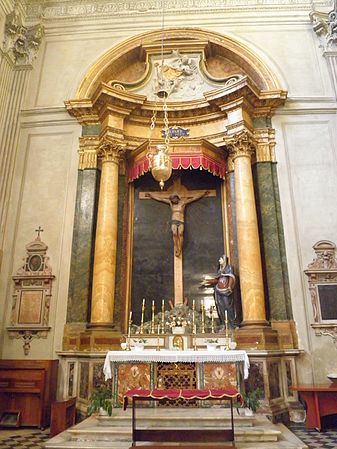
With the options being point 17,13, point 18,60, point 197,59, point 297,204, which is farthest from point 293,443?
point 17,13

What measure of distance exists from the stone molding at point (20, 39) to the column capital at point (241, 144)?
16.6 feet

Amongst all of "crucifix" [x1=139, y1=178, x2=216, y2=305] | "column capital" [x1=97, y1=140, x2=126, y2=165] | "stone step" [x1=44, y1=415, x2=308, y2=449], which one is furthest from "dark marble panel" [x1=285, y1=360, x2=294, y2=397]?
"column capital" [x1=97, y1=140, x2=126, y2=165]

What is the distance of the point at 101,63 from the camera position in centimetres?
899

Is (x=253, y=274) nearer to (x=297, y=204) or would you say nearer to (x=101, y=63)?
(x=297, y=204)

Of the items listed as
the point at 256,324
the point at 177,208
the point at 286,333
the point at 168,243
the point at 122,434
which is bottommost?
the point at 122,434

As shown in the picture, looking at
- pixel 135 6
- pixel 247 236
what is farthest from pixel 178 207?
pixel 135 6

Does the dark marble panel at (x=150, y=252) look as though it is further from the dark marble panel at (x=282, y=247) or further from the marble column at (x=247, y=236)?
the dark marble panel at (x=282, y=247)

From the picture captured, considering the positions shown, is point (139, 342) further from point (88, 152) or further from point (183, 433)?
point (88, 152)

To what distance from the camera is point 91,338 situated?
6.67 m

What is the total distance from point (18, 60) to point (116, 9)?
269cm

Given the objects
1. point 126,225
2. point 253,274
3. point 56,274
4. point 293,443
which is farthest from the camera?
point 126,225

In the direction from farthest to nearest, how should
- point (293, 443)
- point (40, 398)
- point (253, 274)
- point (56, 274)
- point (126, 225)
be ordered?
1. point (126, 225)
2. point (56, 274)
3. point (253, 274)
4. point (40, 398)
5. point (293, 443)

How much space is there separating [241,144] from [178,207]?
176 centimetres

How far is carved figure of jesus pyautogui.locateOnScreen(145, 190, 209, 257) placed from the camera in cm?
793
